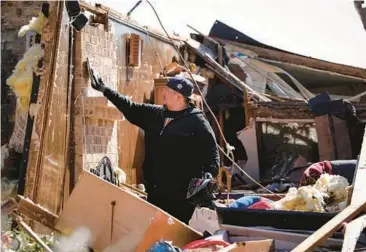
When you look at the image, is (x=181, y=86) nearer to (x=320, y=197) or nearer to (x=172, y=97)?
(x=172, y=97)

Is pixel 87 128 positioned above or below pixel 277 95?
below

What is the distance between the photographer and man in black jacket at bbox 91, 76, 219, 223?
4.30 metres

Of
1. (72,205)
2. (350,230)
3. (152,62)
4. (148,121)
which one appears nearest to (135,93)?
(152,62)

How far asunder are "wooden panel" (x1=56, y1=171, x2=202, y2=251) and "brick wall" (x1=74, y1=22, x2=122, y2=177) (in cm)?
191

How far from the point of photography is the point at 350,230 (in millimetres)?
2838

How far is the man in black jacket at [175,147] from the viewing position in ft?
14.1

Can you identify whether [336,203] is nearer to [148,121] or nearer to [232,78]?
[148,121]

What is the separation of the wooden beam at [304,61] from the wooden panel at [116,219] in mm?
7784

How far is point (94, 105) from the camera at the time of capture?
17.5 ft

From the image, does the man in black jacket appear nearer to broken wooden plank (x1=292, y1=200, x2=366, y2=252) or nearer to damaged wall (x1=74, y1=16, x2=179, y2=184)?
damaged wall (x1=74, y1=16, x2=179, y2=184)

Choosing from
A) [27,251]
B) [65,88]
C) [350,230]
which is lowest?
[27,251]

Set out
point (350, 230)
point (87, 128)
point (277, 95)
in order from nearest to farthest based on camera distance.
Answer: point (350, 230), point (87, 128), point (277, 95)

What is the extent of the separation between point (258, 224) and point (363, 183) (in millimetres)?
707

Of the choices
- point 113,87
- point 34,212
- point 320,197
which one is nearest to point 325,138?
point 113,87
